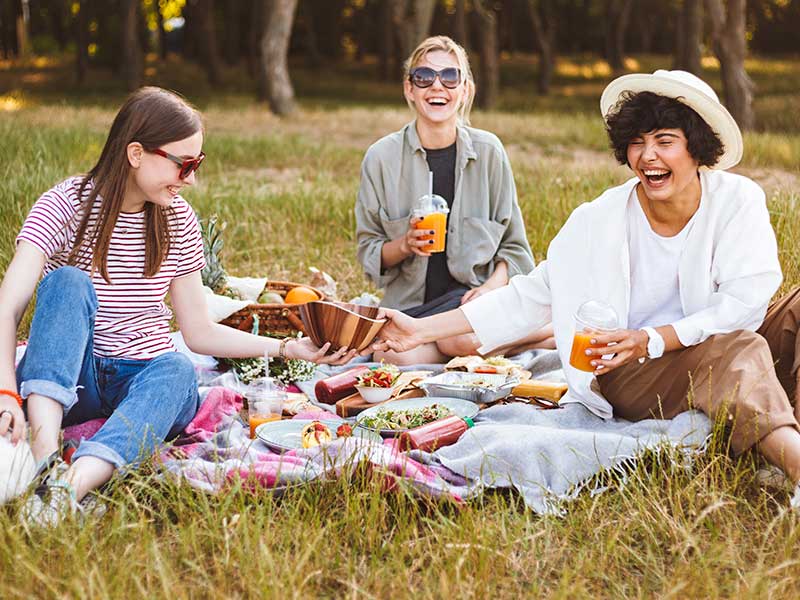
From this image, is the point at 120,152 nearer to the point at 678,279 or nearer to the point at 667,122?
the point at 667,122

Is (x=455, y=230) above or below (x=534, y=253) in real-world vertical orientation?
above

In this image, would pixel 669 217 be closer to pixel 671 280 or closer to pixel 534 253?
pixel 671 280

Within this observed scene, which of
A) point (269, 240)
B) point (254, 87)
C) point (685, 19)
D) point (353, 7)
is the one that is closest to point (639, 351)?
point (269, 240)

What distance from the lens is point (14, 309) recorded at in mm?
3352

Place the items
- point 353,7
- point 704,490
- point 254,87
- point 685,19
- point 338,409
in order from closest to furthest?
point 704,490 < point 338,409 < point 685,19 < point 254,87 < point 353,7

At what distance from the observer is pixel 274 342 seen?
397cm

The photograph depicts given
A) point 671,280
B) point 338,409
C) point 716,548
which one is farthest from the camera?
point 338,409

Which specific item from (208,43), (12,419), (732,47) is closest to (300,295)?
(12,419)

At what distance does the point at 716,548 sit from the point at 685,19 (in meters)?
17.8

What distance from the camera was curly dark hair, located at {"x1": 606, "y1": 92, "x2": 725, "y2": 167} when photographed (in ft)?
11.7

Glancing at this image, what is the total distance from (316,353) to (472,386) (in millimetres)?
821

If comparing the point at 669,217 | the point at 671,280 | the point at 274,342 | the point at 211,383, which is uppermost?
the point at 669,217

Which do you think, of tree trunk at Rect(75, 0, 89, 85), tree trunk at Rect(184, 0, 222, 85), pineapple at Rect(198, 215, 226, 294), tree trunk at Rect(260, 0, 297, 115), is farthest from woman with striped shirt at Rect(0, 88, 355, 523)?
tree trunk at Rect(184, 0, 222, 85)

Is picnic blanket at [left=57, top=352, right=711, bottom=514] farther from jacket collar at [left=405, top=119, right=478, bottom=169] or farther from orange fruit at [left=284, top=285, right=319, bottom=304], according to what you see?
jacket collar at [left=405, top=119, right=478, bottom=169]
